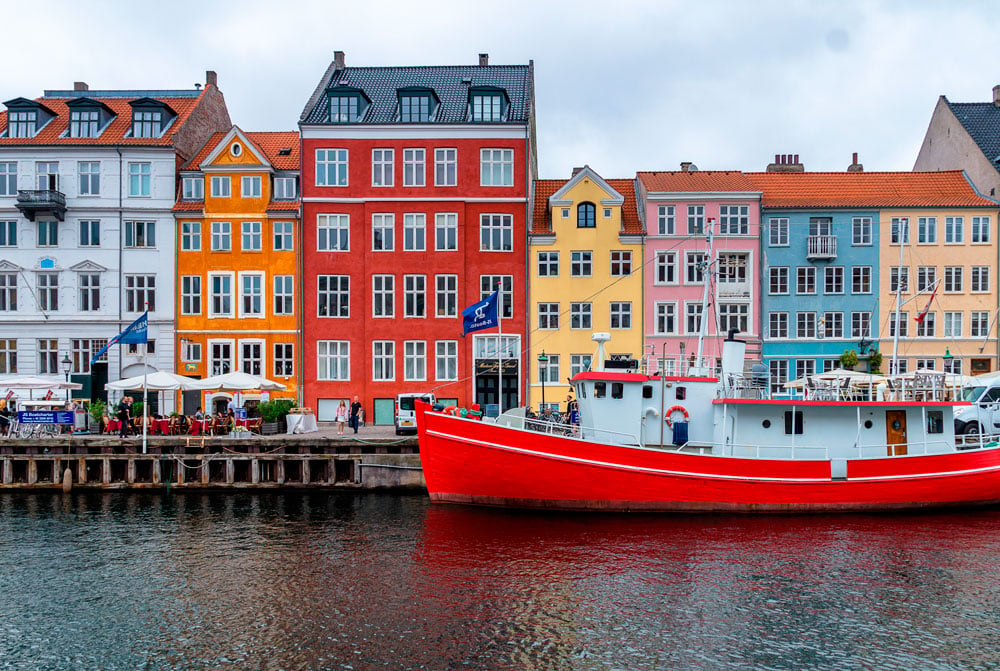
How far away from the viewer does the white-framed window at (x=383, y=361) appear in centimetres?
4241

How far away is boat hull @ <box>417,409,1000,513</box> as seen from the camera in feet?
82.9

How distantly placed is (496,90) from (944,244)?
2427 centimetres

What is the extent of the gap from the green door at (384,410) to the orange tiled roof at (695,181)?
17.1 meters

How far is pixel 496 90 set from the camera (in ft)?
140

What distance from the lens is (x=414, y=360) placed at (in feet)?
139

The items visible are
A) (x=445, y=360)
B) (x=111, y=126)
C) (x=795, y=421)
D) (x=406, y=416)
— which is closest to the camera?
(x=795, y=421)

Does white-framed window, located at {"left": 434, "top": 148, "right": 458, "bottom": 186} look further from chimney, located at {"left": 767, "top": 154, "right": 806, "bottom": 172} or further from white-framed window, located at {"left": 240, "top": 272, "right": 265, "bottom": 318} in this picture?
chimney, located at {"left": 767, "top": 154, "right": 806, "bottom": 172}

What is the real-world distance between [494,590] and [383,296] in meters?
26.2

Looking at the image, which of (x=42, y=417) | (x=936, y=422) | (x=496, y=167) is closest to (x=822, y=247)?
(x=496, y=167)

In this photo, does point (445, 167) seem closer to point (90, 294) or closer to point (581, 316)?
point (581, 316)

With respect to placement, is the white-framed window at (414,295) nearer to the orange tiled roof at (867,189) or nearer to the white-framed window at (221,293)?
A: the white-framed window at (221,293)

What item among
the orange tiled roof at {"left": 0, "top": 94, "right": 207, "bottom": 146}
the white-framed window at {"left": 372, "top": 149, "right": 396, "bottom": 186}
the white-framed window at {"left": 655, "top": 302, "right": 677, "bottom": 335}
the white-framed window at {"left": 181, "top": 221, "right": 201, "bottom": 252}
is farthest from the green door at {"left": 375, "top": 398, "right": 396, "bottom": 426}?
the orange tiled roof at {"left": 0, "top": 94, "right": 207, "bottom": 146}

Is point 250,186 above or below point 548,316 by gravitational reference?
above

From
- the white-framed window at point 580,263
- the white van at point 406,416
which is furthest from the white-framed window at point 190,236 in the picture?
the white-framed window at point 580,263
